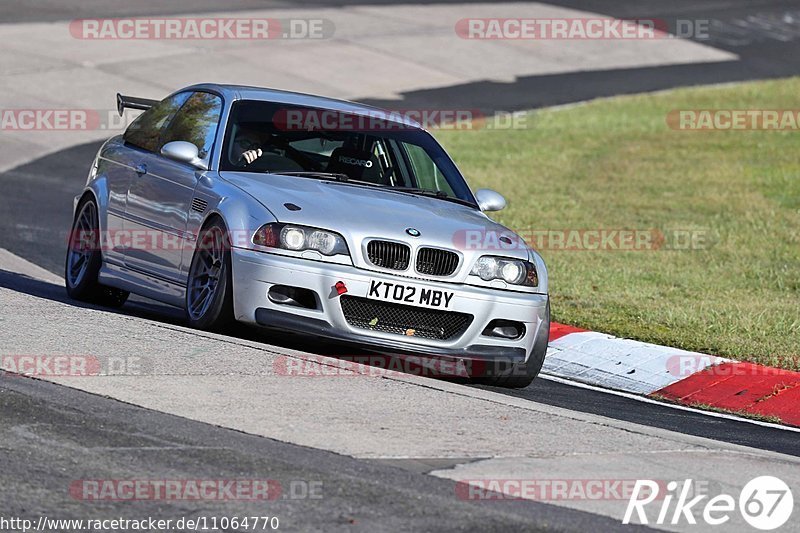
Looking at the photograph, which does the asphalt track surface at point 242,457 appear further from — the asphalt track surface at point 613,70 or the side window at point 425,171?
the asphalt track surface at point 613,70

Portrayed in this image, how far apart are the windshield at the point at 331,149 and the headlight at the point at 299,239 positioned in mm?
912

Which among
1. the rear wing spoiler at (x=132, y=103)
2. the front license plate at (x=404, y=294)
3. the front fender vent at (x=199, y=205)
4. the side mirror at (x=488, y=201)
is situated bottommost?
the front license plate at (x=404, y=294)

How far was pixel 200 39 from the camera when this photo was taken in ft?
93.1

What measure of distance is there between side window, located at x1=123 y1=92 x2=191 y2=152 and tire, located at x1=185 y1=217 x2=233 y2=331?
1.43 meters

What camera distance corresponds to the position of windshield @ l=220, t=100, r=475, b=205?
9.53m

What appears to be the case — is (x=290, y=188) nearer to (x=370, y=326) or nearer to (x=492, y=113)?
(x=370, y=326)

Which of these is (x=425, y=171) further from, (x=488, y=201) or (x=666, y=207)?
(x=666, y=207)

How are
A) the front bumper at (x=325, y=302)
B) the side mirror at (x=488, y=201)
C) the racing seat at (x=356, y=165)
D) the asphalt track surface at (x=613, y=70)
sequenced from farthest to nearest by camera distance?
1. the asphalt track surface at (x=613, y=70)
2. the side mirror at (x=488, y=201)
3. the racing seat at (x=356, y=165)
4. the front bumper at (x=325, y=302)

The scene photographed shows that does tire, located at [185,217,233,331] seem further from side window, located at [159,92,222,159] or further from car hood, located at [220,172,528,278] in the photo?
side window, located at [159,92,222,159]

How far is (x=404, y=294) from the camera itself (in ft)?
27.9

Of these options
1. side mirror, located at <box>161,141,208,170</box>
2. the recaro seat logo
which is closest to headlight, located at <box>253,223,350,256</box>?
side mirror, located at <box>161,141,208,170</box>

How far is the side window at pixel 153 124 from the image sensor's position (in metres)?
10.3

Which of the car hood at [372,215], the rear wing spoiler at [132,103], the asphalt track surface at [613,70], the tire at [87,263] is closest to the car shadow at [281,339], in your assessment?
the tire at [87,263]

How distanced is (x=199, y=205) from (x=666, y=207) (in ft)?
31.2
